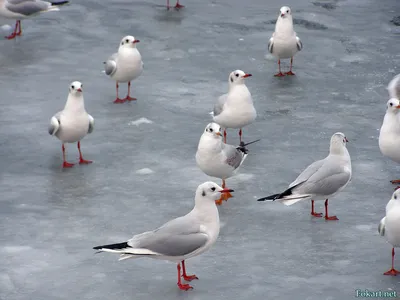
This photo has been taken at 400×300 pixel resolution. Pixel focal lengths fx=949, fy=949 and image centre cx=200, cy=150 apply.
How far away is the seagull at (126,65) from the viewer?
14.7m

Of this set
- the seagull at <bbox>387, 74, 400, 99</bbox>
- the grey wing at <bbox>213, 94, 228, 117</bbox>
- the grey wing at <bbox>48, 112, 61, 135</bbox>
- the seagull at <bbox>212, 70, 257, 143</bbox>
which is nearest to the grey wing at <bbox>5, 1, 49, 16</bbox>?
the grey wing at <bbox>48, 112, 61, 135</bbox>

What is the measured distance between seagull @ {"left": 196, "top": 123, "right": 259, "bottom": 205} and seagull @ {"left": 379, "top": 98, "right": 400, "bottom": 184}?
74.0 inches

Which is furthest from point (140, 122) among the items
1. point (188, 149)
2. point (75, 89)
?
point (75, 89)

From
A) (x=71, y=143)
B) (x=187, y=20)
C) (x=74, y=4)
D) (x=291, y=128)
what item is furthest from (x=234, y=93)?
(x=74, y=4)

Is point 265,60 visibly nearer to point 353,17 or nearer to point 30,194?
point 353,17

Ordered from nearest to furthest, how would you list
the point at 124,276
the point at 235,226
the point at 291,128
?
the point at 124,276
the point at 235,226
the point at 291,128

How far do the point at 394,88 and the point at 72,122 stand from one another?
4.96 meters

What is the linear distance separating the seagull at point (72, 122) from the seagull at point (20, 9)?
17.6ft

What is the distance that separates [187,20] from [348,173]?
8.45 metres

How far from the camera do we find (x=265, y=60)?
1680 cm

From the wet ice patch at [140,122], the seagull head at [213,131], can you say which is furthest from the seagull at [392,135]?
the wet ice patch at [140,122]

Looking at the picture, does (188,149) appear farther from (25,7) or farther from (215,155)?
(25,7)

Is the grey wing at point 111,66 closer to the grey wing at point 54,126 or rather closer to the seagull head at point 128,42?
the seagull head at point 128,42

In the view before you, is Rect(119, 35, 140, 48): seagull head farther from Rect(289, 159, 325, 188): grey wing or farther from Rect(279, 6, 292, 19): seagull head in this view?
Rect(289, 159, 325, 188): grey wing
